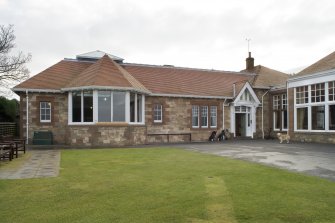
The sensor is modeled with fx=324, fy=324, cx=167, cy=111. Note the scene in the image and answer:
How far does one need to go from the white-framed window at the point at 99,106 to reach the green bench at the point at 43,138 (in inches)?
90.1

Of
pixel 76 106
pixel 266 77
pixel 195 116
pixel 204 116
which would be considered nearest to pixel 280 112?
pixel 266 77

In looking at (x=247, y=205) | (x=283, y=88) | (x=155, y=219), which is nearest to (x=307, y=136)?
(x=283, y=88)

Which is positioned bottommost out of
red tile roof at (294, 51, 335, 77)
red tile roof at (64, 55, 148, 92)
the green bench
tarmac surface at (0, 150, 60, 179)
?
tarmac surface at (0, 150, 60, 179)

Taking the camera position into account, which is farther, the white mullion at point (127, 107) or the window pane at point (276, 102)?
the window pane at point (276, 102)

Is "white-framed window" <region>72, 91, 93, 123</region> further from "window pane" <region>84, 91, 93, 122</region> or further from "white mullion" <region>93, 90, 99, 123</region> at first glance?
"white mullion" <region>93, 90, 99, 123</region>

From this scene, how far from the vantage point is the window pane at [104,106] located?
67.2ft

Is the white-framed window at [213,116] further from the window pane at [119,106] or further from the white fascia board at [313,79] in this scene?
the window pane at [119,106]

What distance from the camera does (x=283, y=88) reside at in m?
27.6

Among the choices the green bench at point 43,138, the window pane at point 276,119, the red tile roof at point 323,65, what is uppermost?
the red tile roof at point 323,65

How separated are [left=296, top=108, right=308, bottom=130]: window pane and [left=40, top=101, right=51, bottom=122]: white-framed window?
60.3ft

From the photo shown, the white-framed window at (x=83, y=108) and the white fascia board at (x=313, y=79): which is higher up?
the white fascia board at (x=313, y=79)

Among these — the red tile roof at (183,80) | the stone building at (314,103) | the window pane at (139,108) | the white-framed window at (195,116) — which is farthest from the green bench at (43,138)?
the stone building at (314,103)

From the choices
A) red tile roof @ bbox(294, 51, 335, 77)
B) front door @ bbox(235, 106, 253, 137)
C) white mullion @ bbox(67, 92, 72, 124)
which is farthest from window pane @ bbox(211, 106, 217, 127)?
white mullion @ bbox(67, 92, 72, 124)

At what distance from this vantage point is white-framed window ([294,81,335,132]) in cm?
2194
